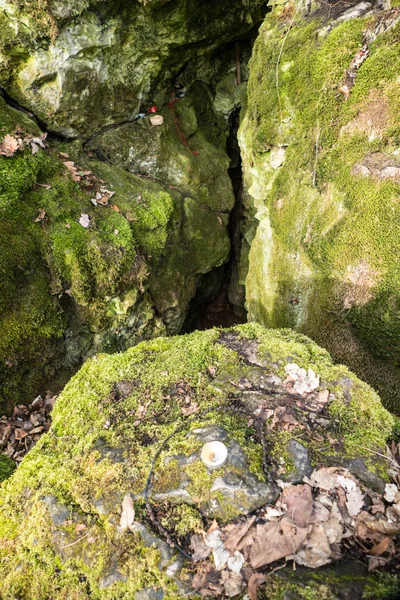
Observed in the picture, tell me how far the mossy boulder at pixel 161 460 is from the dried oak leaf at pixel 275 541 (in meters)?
0.10

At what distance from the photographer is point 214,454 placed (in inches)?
83.9

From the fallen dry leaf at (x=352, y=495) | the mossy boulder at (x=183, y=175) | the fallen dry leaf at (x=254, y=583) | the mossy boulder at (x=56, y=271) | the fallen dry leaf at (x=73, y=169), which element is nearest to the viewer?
the fallen dry leaf at (x=254, y=583)

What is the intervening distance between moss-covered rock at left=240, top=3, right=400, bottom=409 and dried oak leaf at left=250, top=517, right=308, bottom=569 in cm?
231

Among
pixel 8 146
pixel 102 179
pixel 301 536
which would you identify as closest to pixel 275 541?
pixel 301 536

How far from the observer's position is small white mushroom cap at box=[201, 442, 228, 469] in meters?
2.09

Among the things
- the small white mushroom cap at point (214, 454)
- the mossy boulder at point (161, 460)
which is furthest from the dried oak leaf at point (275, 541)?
the small white mushroom cap at point (214, 454)

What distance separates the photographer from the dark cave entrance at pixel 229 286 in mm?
7234

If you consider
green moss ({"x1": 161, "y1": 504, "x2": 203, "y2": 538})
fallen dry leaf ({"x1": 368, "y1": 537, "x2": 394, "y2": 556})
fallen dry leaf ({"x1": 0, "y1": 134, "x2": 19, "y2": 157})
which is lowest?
fallen dry leaf ({"x1": 368, "y1": 537, "x2": 394, "y2": 556})

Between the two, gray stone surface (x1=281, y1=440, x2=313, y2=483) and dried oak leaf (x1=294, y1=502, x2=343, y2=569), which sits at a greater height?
gray stone surface (x1=281, y1=440, x2=313, y2=483)

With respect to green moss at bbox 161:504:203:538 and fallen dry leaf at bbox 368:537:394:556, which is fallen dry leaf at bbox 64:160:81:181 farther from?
Answer: fallen dry leaf at bbox 368:537:394:556

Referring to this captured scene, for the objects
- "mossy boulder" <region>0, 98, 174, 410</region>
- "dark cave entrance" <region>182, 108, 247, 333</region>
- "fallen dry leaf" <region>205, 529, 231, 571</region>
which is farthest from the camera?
"dark cave entrance" <region>182, 108, 247, 333</region>

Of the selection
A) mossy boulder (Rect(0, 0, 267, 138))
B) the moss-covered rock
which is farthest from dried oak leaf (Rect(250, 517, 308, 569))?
mossy boulder (Rect(0, 0, 267, 138))

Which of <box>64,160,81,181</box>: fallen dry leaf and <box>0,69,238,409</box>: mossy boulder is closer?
<box>0,69,238,409</box>: mossy boulder

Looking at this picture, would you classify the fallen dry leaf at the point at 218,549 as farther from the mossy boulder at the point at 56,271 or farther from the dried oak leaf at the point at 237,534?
the mossy boulder at the point at 56,271
